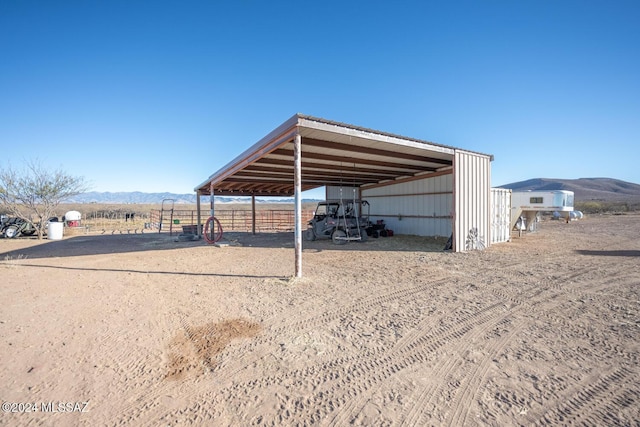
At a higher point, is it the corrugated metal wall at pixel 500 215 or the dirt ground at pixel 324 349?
the corrugated metal wall at pixel 500 215

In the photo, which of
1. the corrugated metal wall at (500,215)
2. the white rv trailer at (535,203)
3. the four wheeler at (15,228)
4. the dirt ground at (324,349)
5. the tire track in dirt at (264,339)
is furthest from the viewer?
the four wheeler at (15,228)

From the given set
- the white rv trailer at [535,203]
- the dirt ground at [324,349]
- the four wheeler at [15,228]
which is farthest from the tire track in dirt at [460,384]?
the four wheeler at [15,228]

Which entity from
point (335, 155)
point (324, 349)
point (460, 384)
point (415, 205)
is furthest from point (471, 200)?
point (324, 349)

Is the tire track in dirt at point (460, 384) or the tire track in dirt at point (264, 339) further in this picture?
the tire track in dirt at point (264, 339)

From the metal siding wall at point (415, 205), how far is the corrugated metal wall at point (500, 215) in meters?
1.67

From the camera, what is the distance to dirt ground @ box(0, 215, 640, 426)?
7.13ft

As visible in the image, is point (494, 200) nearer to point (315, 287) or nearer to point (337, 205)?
point (337, 205)

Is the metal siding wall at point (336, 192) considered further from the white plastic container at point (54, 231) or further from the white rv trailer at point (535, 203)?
the white plastic container at point (54, 231)

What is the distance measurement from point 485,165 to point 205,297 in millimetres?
10583

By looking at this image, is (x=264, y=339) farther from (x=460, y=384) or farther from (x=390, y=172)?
(x=390, y=172)

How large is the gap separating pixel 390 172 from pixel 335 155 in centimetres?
486

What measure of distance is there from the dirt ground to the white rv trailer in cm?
774

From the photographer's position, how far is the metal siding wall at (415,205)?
12.9 m

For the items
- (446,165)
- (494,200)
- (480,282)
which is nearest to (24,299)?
(480,282)
